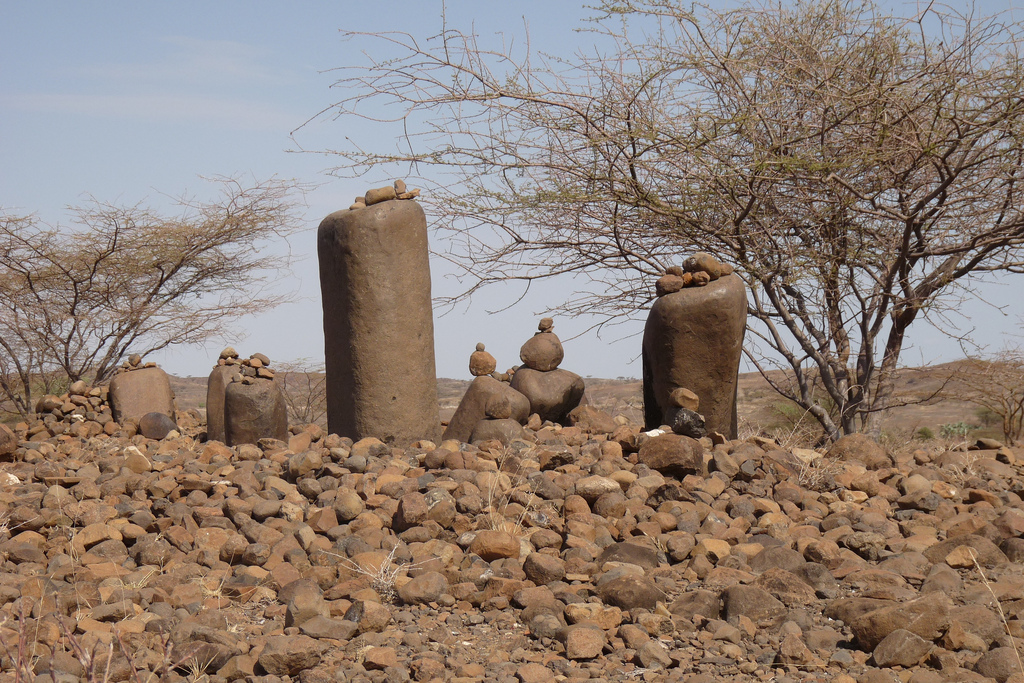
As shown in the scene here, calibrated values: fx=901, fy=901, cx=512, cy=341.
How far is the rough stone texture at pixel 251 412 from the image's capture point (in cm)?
769

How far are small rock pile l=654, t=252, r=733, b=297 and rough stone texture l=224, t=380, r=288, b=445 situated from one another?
3.52 m

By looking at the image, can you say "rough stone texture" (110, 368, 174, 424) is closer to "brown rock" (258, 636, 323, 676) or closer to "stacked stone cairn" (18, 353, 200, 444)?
"stacked stone cairn" (18, 353, 200, 444)

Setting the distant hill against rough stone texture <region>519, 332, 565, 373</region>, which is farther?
the distant hill

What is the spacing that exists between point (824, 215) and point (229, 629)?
6078mm

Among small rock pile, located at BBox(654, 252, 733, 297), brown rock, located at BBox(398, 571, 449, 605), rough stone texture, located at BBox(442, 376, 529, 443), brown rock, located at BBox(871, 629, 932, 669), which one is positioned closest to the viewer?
brown rock, located at BBox(871, 629, 932, 669)

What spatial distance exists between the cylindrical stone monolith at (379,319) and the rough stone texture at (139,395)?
472cm

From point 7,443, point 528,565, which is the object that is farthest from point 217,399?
point 528,565

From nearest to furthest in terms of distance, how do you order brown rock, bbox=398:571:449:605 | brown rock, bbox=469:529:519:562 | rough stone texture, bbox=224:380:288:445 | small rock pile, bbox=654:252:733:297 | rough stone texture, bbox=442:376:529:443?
brown rock, bbox=398:571:449:605 < brown rock, bbox=469:529:519:562 < small rock pile, bbox=654:252:733:297 < rough stone texture, bbox=442:376:529:443 < rough stone texture, bbox=224:380:288:445

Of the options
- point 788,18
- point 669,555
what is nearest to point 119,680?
point 669,555

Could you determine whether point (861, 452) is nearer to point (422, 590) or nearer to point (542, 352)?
point (542, 352)

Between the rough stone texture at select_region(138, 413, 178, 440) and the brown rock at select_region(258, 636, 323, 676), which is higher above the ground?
the rough stone texture at select_region(138, 413, 178, 440)

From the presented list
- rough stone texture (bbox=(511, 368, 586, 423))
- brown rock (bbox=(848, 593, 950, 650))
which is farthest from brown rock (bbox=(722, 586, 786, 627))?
rough stone texture (bbox=(511, 368, 586, 423))

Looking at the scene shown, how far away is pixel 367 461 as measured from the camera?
5457mm

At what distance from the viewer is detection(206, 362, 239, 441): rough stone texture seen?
890 cm
